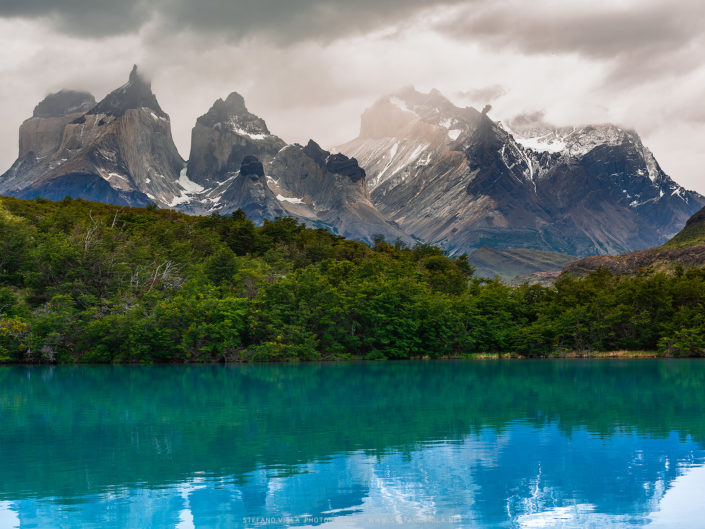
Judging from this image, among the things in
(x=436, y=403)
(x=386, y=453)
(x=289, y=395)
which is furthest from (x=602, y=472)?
(x=289, y=395)

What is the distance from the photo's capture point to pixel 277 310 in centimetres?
6338

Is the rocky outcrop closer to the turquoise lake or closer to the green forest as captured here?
the green forest

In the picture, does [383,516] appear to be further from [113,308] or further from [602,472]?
[113,308]

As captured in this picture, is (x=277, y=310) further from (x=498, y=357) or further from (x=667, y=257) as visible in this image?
(x=667, y=257)

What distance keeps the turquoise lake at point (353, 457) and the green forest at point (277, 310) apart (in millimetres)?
23415

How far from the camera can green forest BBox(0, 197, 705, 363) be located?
194ft

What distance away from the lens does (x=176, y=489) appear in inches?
581

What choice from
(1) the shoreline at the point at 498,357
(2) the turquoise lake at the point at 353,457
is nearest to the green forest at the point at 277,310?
(1) the shoreline at the point at 498,357

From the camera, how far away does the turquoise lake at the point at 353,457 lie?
13.1 meters

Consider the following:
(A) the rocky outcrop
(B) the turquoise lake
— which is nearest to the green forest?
(B) the turquoise lake

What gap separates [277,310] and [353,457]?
45.7m

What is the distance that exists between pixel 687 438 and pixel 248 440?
12587mm

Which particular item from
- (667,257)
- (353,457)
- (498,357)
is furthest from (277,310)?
(667,257)

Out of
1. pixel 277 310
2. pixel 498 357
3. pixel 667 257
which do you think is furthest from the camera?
pixel 667 257
